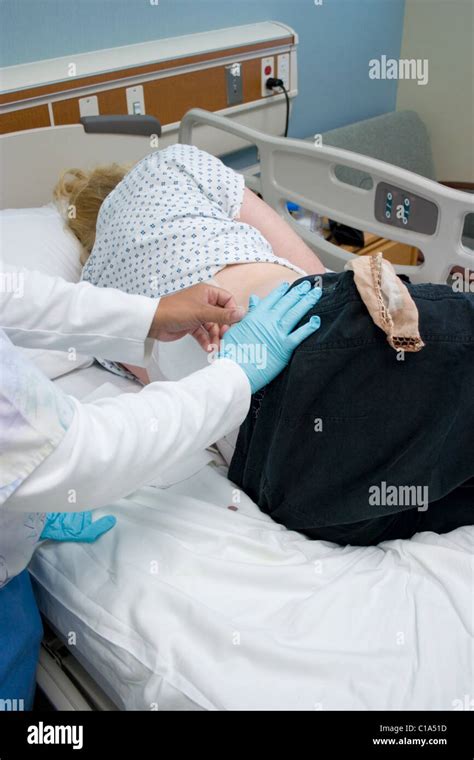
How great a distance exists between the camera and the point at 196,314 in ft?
4.31

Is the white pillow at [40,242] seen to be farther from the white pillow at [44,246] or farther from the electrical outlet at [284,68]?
the electrical outlet at [284,68]

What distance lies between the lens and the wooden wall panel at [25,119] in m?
2.03

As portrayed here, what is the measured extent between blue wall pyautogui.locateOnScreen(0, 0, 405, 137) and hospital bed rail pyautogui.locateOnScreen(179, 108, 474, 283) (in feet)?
1.30

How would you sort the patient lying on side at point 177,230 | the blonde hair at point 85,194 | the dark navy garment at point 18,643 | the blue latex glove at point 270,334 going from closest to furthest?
the dark navy garment at point 18,643, the blue latex glove at point 270,334, the patient lying on side at point 177,230, the blonde hair at point 85,194

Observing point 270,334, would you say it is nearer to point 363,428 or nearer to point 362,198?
point 363,428

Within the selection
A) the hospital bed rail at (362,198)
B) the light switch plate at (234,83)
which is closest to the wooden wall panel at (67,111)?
the hospital bed rail at (362,198)

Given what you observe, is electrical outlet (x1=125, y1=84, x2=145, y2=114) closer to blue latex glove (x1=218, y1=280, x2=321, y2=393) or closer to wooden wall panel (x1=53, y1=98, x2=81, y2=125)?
wooden wall panel (x1=53, y1=98, x2=81, y2=125)

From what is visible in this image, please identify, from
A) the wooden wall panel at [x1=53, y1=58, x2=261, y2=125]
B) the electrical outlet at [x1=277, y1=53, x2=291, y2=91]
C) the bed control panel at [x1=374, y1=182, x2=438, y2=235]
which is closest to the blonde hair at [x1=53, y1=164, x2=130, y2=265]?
the wooden wall panel at [x1=53, y1=58, x2=261, y2=125]

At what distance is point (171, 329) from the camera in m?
1.35

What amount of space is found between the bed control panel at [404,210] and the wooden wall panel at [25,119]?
1104mm

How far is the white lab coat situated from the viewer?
889mm

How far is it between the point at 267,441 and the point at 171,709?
19.6 inches

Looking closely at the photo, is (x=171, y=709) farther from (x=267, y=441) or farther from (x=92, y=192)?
(x=92, y=192)

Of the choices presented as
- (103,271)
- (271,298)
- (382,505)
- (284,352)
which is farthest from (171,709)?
(103,271)
